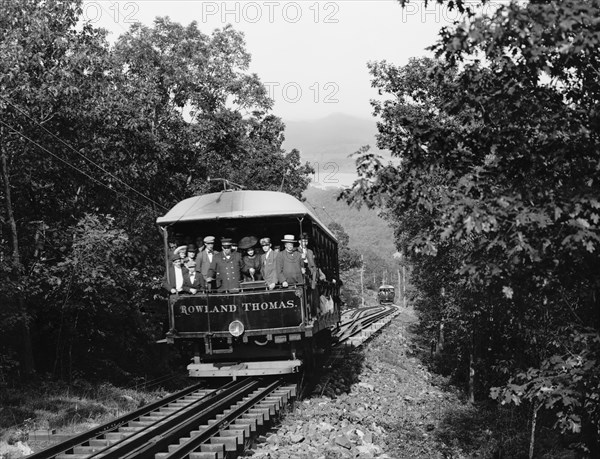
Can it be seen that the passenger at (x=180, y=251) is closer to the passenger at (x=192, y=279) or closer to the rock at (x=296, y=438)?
the passenger at (x=192, y=279)

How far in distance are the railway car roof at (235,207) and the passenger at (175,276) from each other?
738 mm

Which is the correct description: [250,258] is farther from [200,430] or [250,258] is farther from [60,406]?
[200,430]

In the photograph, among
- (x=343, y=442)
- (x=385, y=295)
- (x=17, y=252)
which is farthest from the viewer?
(x=385, y=295)

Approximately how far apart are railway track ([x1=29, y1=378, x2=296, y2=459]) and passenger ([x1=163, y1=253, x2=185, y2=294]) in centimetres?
201

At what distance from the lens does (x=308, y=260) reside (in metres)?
12.1

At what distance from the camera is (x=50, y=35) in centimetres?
1334

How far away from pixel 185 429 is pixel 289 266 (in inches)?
168

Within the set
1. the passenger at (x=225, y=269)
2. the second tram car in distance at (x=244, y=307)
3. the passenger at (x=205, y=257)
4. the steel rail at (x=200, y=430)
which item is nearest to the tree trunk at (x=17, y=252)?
the second tram car in distance at (x=244, y=307)

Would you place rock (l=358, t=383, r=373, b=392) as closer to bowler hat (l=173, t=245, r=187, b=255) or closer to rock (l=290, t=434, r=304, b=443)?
bowler hat (l=173, t=245, r=187, b=255)

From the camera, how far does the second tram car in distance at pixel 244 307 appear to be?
11578 millimetres

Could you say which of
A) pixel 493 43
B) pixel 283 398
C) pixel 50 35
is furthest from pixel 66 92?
pixel 493 43

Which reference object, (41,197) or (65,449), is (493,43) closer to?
(65,449)

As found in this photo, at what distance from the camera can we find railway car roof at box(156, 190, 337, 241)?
11.8 m

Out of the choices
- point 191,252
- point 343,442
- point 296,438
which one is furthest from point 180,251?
point 343,442
